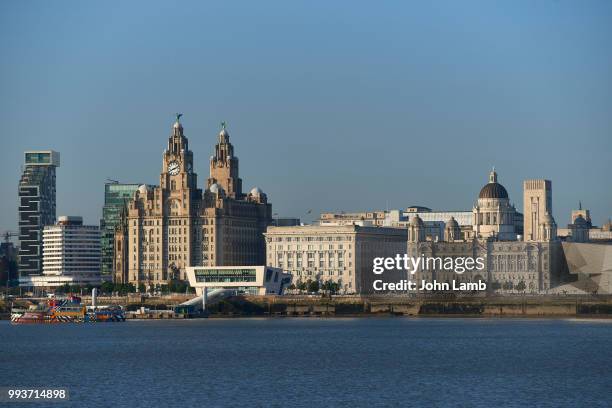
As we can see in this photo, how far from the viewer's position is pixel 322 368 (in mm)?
129000

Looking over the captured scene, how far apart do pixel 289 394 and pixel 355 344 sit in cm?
5859

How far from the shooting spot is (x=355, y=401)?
102438 millimetres

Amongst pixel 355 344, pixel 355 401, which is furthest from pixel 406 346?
pixel 355 401

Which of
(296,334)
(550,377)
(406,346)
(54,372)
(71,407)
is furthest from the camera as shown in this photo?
(296,334)

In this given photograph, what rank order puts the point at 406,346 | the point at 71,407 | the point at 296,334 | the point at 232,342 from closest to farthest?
the point at 71,407 → the point at 406,346 → the point at 232,342 → the point at 296,334

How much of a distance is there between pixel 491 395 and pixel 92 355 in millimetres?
55837

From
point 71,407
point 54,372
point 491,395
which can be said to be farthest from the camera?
point 54,372

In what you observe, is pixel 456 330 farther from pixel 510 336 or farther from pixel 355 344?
pixel 355 344

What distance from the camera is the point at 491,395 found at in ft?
346

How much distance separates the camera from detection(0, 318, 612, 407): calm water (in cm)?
10488

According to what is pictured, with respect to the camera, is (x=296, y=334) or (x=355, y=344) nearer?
(x=355, y=344)

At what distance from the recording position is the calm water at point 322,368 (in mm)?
104875

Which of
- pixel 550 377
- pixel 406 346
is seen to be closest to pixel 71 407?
pixel 550 377

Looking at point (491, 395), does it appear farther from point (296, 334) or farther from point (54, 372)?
point (296, 334)
